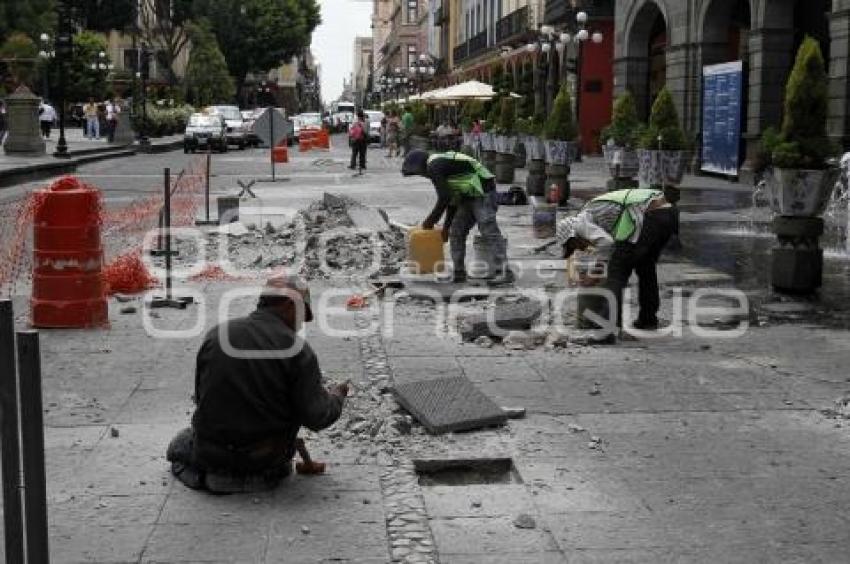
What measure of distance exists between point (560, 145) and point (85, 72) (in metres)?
50.1

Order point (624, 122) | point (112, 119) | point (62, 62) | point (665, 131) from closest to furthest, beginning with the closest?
point (665, 131) < point (624, 122) < point (62, 62) < point (112, 119)

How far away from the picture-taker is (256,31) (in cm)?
8856

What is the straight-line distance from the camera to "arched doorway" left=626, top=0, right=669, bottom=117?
116 feet

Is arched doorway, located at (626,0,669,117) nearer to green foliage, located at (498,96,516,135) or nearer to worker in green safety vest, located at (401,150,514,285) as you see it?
green foliage, located at (498,96,516,135)

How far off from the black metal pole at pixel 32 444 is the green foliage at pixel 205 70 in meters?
72.1

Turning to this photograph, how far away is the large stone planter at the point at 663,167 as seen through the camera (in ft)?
52.4

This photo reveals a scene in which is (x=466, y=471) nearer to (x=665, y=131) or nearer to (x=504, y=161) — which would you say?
(x=665, y=131)

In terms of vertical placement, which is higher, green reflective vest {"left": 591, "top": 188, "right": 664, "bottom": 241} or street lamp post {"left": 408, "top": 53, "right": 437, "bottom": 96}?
street lamp post {"left": 408, "top": 53, "right": 437, "bottom": 96}

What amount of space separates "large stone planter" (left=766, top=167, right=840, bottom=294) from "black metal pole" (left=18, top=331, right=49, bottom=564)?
30.8 ft

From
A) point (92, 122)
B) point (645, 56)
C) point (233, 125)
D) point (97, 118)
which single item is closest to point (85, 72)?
point (97, 118)

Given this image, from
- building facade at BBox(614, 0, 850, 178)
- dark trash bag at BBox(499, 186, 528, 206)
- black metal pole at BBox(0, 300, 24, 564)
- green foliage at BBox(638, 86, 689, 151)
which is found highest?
building facade at BBox(614, 0, 850, 178)

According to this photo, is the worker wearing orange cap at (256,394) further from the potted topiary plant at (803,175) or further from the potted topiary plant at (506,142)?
the potted topiary plant at (506,142)

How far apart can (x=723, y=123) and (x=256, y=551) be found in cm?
2583

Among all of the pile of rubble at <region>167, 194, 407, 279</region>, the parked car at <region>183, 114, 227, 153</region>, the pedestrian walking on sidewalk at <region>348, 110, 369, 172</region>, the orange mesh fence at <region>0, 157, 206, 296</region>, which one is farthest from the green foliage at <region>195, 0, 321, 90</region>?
the pile of rubble at <region>167, 194, 407, 279</region>
